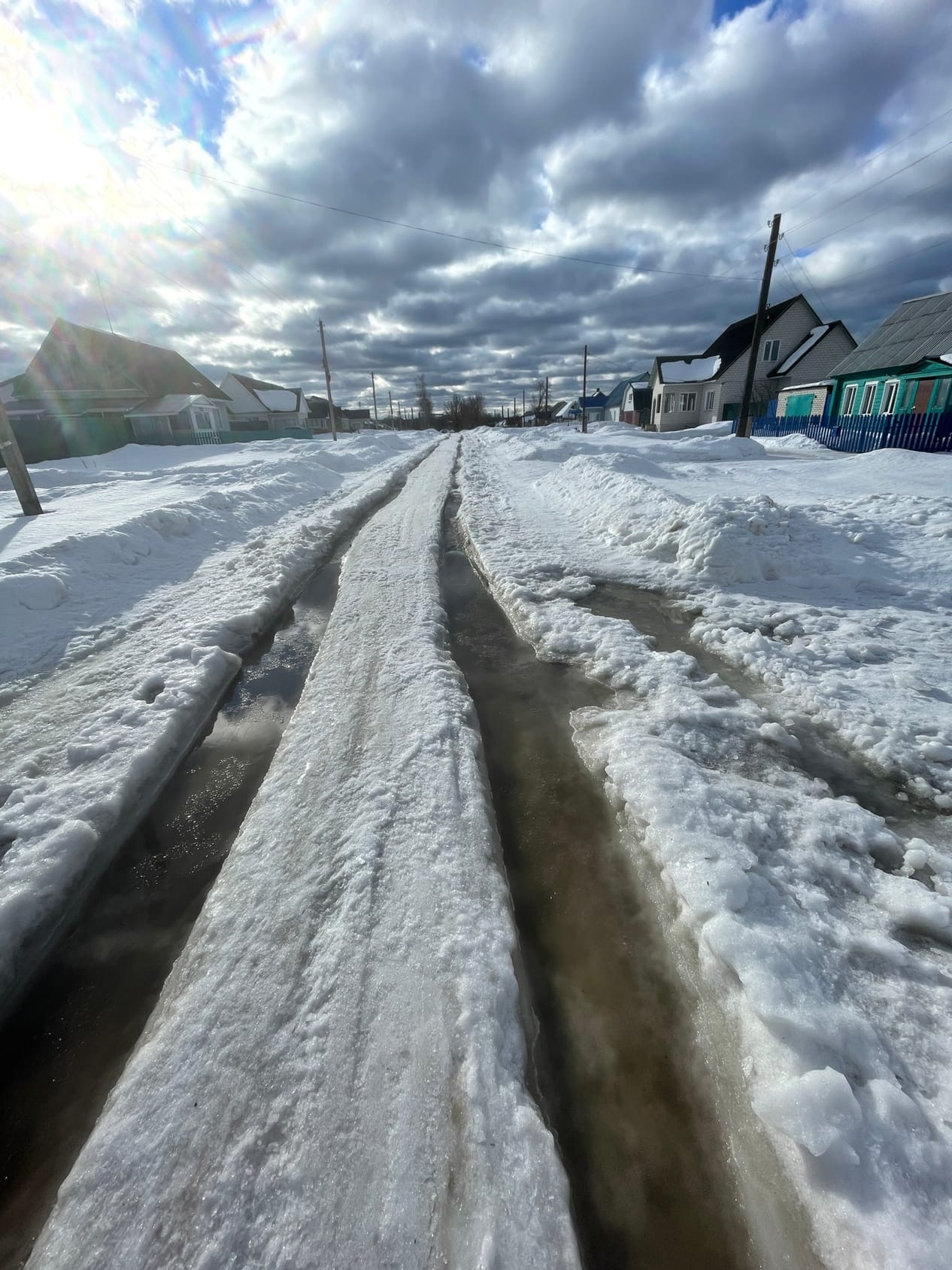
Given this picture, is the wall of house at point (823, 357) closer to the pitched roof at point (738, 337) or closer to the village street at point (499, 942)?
the pitched roof at point (738, 337)

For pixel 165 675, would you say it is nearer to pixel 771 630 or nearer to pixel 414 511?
pixel 771 630

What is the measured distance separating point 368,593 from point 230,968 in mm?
4793

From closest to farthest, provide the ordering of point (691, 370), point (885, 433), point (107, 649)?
point (107, 649) < point (885, 433) < point (691, 370)

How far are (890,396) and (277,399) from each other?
190 feet

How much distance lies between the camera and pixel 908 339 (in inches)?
935

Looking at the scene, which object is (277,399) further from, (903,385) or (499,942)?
(499,942)

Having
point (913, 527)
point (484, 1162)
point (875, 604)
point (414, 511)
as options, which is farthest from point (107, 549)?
point (913, 527)

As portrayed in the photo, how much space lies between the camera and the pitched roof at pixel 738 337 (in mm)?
36688

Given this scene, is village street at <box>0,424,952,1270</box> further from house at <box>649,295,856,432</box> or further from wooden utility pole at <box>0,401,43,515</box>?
house at <box>649,295,856,432</box>

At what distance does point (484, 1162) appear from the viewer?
1.67 meters

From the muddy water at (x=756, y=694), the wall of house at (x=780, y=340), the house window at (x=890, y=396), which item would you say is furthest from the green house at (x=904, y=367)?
the muddy water at (x=756, y=694)

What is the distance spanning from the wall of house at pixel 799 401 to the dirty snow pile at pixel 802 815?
26.8 meters

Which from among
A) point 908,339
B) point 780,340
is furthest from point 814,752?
point 780,340

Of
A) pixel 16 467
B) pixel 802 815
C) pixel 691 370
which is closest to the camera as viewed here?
pixel 802 815
